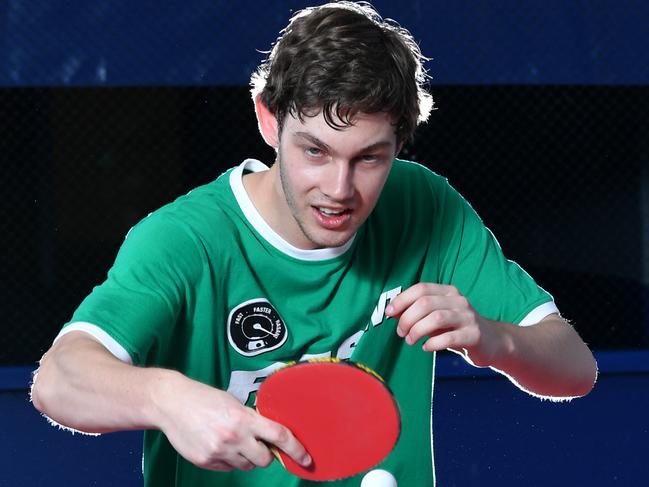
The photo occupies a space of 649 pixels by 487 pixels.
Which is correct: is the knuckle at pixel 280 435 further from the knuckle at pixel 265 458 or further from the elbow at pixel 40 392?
the elbow at pixel 40 392

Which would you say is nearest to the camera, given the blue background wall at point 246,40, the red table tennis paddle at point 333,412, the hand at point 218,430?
the hand at point 218,430

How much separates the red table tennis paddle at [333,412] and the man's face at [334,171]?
30cm

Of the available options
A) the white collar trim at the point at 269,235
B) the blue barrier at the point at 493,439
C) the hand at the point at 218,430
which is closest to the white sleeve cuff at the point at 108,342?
the hand at the point at 218,430

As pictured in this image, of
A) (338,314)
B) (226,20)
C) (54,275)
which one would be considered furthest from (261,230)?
(54,275)

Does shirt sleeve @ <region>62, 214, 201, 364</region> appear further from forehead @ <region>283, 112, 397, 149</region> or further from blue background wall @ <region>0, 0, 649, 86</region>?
blue background wall @ <region>0, 0, 649, 86</region>

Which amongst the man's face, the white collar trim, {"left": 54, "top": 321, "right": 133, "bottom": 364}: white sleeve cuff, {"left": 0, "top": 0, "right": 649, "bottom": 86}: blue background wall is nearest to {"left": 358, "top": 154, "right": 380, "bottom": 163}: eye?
the man's face

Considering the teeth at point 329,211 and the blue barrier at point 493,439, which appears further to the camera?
the blue barrier at point 493,439

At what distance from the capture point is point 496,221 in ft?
14.8

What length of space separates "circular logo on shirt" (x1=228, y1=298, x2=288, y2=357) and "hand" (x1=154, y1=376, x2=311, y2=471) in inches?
16.2

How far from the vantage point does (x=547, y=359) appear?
4.94ft

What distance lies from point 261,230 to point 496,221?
3.10 metres

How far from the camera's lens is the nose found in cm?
142

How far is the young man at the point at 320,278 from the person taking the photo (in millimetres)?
1316

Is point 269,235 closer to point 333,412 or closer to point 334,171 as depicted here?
point 334,171
